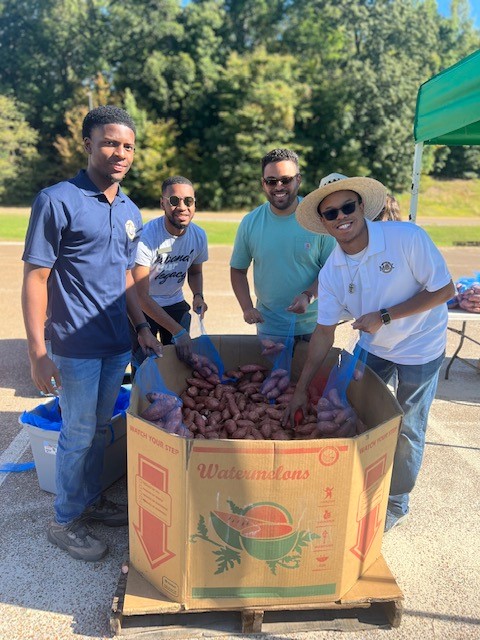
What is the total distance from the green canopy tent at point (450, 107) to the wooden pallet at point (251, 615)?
2886 mm

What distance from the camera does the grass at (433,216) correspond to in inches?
736

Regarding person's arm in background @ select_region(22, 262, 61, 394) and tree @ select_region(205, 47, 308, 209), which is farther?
tree @ select_region(205, 47, 308, 209)

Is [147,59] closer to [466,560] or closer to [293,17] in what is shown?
[293,17]

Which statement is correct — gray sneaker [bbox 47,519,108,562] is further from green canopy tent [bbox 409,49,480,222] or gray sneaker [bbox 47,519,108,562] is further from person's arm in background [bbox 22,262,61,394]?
green canopy tent [bbox 409,49,480,222]

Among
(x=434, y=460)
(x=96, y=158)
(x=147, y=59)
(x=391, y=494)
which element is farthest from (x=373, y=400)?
(x=147, y=59)

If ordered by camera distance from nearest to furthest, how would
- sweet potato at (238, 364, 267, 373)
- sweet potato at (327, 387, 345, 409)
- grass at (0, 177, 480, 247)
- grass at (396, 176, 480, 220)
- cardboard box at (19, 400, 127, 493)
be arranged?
sweet potato at (327, 387, 345, 409) < cardboard box at (19, 400, 127, 493) < sweet potato at (238, 364, 267, 373) < grass at (0, 177, 480, 247) < grass at (396, 176, 480, 220)

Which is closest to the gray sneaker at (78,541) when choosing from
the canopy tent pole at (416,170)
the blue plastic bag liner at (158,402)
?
the blue plastic bag liner at (158,402)

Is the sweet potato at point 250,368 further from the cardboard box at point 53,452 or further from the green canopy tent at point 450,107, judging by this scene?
the green canopy tent at point 450,107

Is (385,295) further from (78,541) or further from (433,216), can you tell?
(433,216)

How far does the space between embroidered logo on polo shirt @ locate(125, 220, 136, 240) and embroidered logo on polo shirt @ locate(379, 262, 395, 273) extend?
1314 millimetres

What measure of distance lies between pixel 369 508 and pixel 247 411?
87cm

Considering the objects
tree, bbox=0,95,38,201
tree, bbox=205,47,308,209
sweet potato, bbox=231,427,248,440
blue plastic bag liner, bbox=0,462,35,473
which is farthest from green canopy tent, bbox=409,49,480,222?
tree, bbox=0,95,38,201

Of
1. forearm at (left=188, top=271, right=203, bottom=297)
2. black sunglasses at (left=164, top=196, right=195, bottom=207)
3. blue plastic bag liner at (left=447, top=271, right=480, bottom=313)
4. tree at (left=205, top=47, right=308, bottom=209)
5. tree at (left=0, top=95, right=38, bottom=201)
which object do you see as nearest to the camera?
black sunglasses at (left=164, top=196, right=195, bottom=207)

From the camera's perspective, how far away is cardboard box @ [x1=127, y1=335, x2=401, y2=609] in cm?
200
